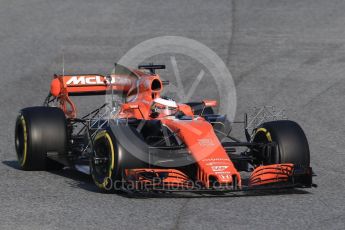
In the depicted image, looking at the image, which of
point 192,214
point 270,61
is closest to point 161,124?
point 192,214

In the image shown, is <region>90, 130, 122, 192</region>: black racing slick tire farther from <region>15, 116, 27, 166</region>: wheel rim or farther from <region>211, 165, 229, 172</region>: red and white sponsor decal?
<region>15, 116, 27, 166</region>: wheel rim

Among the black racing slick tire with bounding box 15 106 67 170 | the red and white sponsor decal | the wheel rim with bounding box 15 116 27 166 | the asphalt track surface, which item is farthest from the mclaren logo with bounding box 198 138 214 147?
the wheel rim with bounding box 15 116 27 166

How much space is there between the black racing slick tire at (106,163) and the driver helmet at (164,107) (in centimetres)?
113

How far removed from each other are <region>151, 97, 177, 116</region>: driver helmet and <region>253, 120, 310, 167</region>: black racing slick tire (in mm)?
1345

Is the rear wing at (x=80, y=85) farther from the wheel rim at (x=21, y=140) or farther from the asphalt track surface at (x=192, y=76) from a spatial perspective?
the asphalt track surface at (x=192, y=76)

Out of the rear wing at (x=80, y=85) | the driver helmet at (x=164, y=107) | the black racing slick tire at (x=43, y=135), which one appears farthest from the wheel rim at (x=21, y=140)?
the driver helmet at (x=164, y=107)

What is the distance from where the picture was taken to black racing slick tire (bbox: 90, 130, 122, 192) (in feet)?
37.6

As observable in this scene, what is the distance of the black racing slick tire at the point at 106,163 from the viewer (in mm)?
11445

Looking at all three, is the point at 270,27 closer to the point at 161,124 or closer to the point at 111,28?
the point at 111,28

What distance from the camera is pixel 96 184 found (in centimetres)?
1184

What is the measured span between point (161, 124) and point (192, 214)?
2.09 m

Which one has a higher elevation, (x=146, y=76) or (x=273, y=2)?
(x=273, y=2)

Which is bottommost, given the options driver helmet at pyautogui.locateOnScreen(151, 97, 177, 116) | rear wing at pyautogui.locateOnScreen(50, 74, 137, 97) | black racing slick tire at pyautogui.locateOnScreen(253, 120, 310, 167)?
black racing slick tire at pyautogui.locateOnScreen(253, 120, 310, 167)

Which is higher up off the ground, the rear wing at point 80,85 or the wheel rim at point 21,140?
the rear wing at point 80,85
